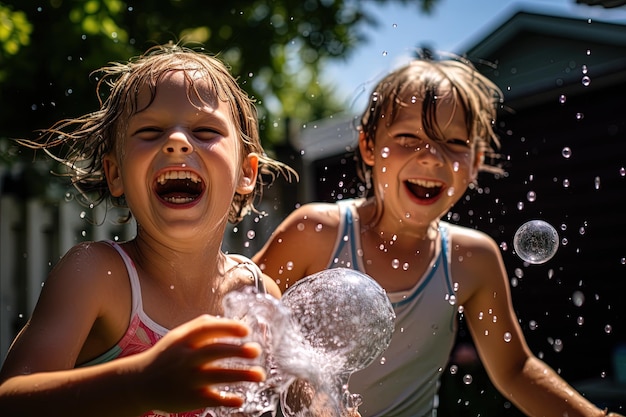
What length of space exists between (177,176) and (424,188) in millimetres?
934

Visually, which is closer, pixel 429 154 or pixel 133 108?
pixel 133 108

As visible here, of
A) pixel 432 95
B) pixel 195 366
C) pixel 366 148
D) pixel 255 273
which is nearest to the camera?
pixel 195 366

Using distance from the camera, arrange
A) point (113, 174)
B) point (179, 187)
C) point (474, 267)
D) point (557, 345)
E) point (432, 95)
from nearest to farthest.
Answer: point (179, 187), point (113, 174), point (432, 95), point (474, 267), point (557, 345)

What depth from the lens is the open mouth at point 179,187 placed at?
1.62 m

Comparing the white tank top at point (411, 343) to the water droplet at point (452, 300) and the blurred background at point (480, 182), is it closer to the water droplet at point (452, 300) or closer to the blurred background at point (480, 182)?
the water droplet at point (452, 300)

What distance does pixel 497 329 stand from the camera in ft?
8.12

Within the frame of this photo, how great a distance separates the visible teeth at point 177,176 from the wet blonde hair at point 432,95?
3.01 feet

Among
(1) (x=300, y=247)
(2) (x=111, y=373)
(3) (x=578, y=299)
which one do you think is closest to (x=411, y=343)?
(1) (x=300, y=247)

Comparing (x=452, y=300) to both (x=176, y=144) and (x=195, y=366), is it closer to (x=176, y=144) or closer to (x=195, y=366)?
(x=176, y=144)

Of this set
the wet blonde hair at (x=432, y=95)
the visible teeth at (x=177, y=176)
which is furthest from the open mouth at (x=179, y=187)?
the wet blonde hair at (x=432, y=95)

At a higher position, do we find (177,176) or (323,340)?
(177,176)

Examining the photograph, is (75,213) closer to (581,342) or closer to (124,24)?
(124,24)

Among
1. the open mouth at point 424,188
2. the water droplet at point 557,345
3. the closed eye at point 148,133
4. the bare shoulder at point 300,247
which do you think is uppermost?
the closed eye at point 148,133

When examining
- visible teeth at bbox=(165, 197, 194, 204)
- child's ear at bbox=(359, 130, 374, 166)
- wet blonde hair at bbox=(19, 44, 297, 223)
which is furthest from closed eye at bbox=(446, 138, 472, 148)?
visible teeth at bbox=(165, 197, 194, 204)
